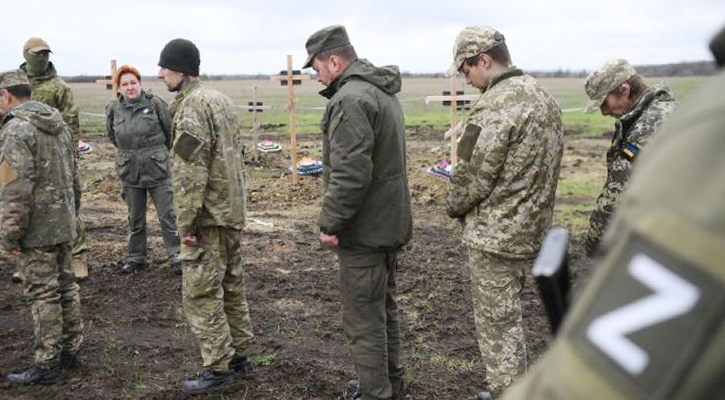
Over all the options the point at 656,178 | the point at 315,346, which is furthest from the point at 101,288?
the point at 656,178

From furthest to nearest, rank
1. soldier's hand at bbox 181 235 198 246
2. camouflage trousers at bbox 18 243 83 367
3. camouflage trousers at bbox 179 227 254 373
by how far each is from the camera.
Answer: camouflage trousers at bbox 18 243 83 367
camouflage trousers at bbox 179 227 254 373
soldier's hand at bbox 181 235 198 246

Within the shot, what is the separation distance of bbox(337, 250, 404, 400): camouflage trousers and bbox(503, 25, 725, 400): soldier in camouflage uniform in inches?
126

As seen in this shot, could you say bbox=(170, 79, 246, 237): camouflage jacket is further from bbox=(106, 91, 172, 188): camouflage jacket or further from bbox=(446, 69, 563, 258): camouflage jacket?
bbox=(106, 91, 172, 188): camouflage jacket

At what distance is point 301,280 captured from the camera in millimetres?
7223

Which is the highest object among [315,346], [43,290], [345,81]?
[345,81]

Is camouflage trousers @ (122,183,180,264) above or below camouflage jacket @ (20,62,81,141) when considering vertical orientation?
below

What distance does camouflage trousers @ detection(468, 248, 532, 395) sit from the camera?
382cm

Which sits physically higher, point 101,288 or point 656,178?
point 656,178

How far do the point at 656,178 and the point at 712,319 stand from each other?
17cm

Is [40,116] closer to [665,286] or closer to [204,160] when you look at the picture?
[204,160]

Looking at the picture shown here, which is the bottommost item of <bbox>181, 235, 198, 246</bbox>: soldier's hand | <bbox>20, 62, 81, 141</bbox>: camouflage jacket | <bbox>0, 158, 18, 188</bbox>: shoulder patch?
<bbox>181, 235, 198, 246</bbox>: soldier's hand

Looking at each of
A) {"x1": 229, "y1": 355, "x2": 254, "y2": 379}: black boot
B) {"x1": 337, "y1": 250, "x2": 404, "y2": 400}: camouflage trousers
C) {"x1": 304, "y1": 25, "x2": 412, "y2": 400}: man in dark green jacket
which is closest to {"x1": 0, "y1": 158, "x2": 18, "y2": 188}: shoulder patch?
{"x1": 229, "y1": 355, "x2": 254, "y2": 379}: black boot

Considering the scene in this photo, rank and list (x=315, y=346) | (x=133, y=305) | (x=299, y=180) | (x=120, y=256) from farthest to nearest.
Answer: (x=299, y=180)
(x=120, y=256)
(x=133, y=305)
(x=315, y=346)

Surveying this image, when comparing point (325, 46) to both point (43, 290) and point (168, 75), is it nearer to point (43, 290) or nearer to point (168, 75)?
point (168, 75)
